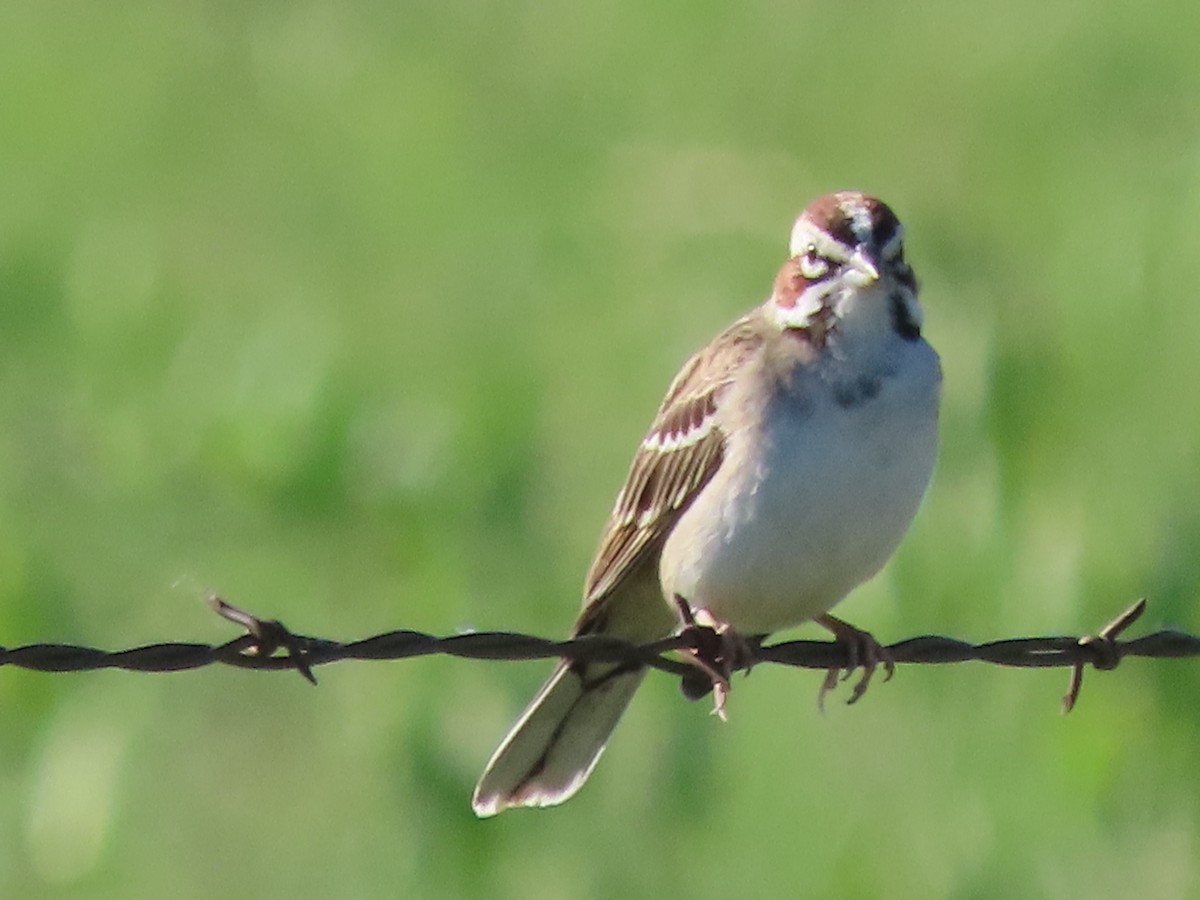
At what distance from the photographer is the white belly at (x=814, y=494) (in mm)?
6023

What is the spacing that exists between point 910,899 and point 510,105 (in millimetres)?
7487

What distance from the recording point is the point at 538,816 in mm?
7746

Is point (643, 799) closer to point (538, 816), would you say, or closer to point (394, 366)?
point (538, 816)

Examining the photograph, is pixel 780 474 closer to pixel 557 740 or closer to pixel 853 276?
pixel 853 276

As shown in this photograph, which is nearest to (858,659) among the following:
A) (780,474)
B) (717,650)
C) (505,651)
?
(717,650)

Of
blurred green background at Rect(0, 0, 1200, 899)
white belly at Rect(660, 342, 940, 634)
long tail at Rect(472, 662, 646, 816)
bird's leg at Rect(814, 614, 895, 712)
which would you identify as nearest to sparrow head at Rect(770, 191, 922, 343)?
white belly at Rect(660, 342, 940, 634)

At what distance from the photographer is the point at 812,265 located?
20.7 ft

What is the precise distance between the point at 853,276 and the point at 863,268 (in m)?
0.05

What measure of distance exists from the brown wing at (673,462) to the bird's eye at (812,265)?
180 millimetres

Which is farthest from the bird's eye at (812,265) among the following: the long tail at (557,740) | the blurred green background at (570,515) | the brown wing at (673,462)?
the blurred green background at (570,515)

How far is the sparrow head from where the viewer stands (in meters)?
6.23

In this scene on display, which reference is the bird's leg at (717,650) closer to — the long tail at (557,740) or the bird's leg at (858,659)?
the bird's leg at (858,659)

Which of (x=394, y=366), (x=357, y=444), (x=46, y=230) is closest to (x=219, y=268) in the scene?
(x=46, y=230)

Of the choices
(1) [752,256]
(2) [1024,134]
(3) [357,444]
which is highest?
(2) [1024,134]
